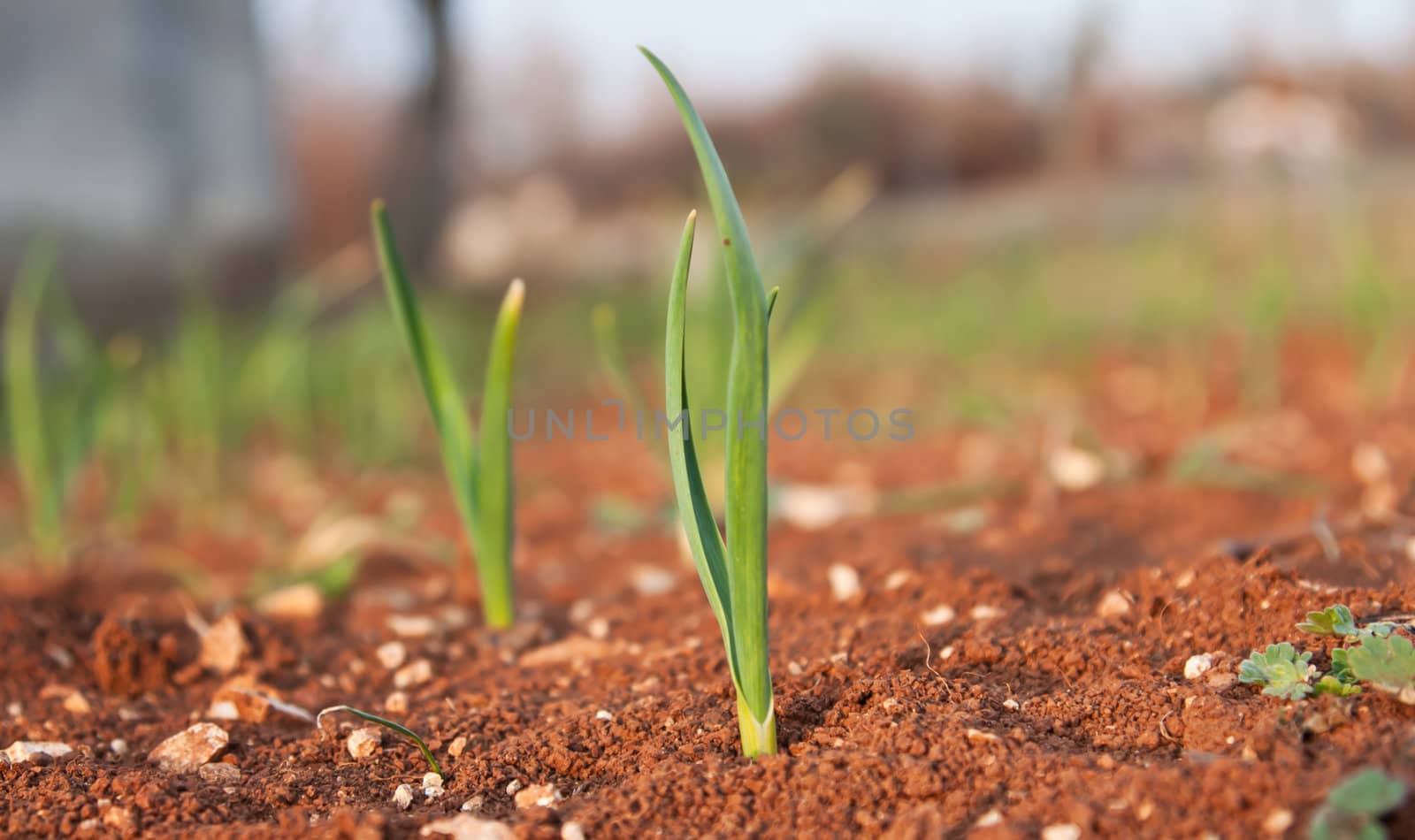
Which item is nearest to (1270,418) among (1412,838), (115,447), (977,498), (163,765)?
(977,498)

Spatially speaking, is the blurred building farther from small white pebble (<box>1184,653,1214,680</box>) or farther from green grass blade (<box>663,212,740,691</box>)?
small white pebble (<box>1184,653,1214,680</box>)

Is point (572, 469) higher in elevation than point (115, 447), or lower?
lower

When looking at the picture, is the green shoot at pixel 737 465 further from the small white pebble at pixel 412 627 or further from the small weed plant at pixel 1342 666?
the small white pebble at pixel 412 627

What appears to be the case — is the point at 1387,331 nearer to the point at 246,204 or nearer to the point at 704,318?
the point at 704,318

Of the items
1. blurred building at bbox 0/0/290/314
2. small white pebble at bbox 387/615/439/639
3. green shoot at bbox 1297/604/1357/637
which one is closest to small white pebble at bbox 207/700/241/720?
small white pebble at bbox 387/615/439/639

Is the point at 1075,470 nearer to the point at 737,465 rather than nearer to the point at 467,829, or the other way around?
the point at 737,465
